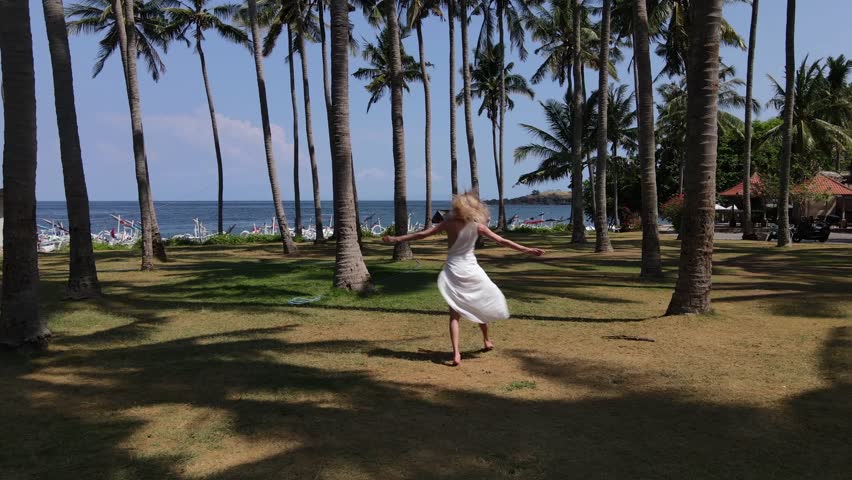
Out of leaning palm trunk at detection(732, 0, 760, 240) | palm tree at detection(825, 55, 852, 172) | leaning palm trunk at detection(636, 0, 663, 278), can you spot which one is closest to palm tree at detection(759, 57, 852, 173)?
palm tree at detection(825, 55, 852, 172)

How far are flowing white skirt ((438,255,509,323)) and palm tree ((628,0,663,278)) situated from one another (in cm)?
720

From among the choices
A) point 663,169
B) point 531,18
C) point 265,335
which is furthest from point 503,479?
point 663,169

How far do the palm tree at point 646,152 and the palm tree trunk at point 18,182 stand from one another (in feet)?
33.6

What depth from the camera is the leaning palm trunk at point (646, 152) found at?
12227 millimetres

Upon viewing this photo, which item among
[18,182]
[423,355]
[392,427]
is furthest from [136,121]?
[392,427]

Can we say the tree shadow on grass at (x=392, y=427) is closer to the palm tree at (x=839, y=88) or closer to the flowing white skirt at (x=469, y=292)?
the flowing white skirt at (x=469, y=292)

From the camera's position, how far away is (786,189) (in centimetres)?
2038

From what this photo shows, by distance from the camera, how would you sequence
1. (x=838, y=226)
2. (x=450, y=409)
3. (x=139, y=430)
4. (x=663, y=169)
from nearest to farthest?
(x=139, y=430), (x=450, y=409), (x=838, y=226), (x=663, y=169)

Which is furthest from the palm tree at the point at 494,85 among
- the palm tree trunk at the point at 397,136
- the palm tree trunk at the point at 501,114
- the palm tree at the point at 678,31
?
the palm tree trunk at the point at 397,136

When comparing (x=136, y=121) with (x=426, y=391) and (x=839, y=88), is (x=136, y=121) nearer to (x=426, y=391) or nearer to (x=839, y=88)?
(x=426, y=391)

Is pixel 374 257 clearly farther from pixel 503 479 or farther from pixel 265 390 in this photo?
pixel 503 479

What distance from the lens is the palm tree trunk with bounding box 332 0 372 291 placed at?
1038cm

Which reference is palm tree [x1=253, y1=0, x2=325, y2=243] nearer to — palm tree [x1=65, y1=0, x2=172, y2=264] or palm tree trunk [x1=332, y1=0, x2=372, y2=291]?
palm tree [x1=65, y1=0, x2=172, y2=264]

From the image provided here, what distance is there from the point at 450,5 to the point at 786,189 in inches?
568
